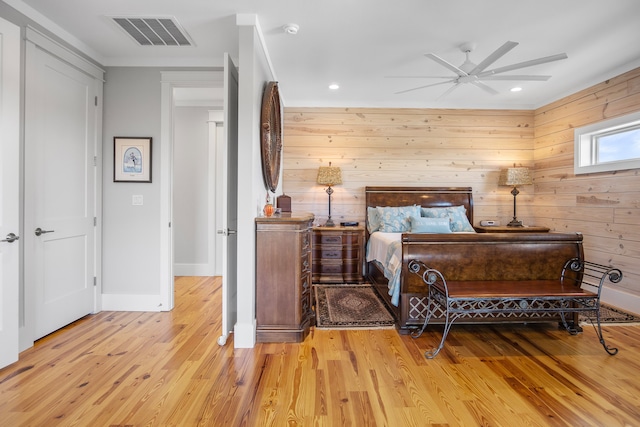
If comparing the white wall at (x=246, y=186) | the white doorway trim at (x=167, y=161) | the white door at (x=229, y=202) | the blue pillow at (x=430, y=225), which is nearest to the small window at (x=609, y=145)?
the blue pillow at (x=430, y=225)

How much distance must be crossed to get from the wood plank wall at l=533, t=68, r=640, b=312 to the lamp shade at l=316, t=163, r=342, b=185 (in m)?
3.08

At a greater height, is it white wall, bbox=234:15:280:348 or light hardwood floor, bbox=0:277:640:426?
white wall, bbox=234:15:280:348

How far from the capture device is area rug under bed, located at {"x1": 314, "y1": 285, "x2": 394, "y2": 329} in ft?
9.92

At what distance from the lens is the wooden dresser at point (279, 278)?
2.59 metres

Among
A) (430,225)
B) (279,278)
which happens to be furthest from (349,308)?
(430,225)

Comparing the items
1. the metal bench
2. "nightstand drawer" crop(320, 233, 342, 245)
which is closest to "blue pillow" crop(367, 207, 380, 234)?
"nightstand drawer" crop(320, 233, 342, 245)

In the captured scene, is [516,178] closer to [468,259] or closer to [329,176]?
[468,259]

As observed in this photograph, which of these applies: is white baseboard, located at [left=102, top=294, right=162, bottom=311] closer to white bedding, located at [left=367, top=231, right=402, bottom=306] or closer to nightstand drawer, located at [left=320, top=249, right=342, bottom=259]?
nightstand drawer, located at [left=320, top=249, right=342, bottom=259]

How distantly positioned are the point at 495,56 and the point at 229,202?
2.54m

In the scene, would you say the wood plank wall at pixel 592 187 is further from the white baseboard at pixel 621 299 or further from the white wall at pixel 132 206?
the white wall at pixel 132 206

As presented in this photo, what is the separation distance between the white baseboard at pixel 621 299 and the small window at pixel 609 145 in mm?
1401

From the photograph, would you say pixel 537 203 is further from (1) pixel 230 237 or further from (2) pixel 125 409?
(2) pixel 125 409

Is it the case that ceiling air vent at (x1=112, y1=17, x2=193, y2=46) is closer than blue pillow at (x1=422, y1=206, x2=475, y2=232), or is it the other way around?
ceiling air vent at (x1=112, y1=17, x2=193, y2=46)

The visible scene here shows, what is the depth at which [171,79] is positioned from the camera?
3.34 meters
